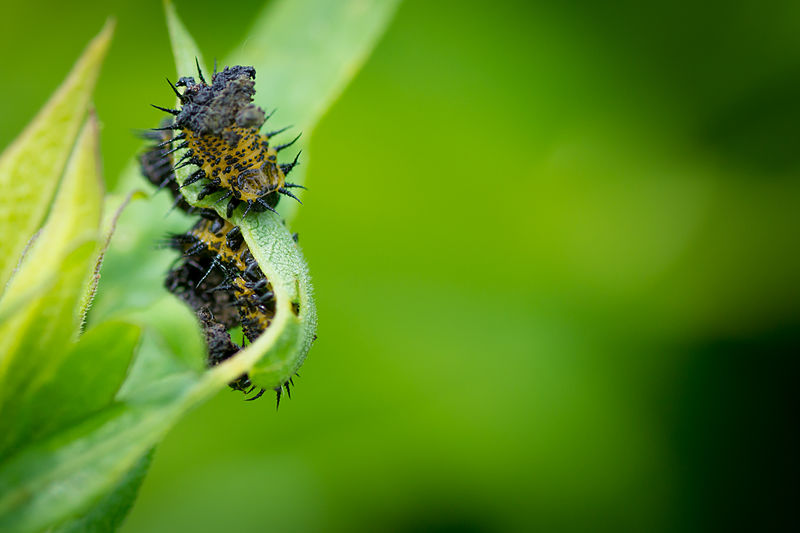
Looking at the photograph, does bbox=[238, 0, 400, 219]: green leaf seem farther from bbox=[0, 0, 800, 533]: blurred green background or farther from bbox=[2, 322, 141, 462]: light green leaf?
bbox=[0, 0, 800, 533]: blurred green background

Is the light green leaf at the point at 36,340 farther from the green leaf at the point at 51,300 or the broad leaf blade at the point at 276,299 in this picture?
the broad leaf blade at the point at 276,299

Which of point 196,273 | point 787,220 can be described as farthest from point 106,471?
point 787,220

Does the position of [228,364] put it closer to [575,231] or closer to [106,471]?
[106,471]

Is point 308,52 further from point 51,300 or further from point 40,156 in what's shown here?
point 51,300

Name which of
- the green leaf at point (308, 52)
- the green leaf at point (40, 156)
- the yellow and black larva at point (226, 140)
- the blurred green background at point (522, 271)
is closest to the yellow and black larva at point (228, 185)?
the yellow and black larva at point (226, 140)

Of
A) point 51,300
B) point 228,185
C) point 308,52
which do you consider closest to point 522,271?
point 308,52
